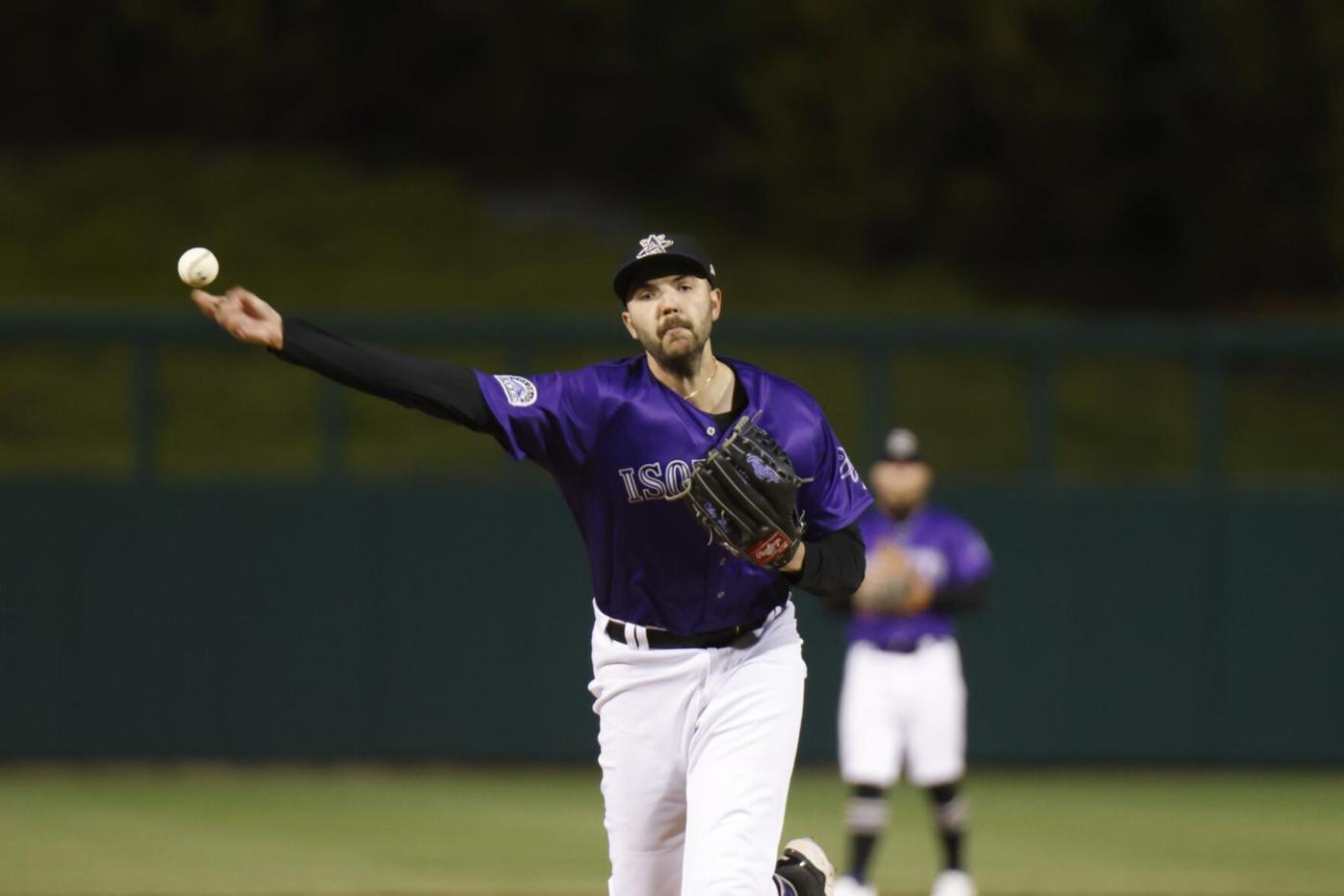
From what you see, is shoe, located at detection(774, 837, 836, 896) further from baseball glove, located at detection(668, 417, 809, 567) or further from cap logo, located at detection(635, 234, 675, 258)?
cap logo, located at detection(635, 234, 675, 258)

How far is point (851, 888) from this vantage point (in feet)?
30.1

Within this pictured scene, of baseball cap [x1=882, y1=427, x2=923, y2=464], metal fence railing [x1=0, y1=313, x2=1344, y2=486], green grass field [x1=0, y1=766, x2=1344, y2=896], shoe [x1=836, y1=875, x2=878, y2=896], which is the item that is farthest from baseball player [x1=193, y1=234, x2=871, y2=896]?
metal fence railing [x1=0, y1=313, x2=1344, y2=486]

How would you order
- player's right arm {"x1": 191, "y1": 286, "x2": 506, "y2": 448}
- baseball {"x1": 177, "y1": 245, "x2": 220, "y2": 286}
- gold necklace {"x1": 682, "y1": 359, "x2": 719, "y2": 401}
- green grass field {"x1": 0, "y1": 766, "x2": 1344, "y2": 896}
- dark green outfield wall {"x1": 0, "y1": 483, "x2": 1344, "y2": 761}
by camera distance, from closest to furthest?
baseball {"x1": 177, "y1": 245, "x2": 220, "y2": 286} < player's right arm {"x1": 191, "y1": 286, "x2": 506, "y2": 448} < gold necklace {"x1": 682, "y1": 359, "x2": 719, "y2": 401} < green grass field {"x1": 0, "y1": 766, "x2": 1344, "y2": 896} < dark green outfield wall {"x1": 0, "y1": 483, "x2": 1344, "y2": 761}

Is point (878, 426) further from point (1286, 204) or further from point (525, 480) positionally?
point (1286, 204)

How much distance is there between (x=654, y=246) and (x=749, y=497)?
2.63 feet

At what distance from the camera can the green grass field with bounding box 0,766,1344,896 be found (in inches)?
394

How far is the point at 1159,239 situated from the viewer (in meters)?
26.9

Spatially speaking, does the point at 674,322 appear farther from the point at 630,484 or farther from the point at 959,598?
the point at 959,598

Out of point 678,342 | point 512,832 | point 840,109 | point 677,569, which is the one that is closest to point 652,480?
point 677,569

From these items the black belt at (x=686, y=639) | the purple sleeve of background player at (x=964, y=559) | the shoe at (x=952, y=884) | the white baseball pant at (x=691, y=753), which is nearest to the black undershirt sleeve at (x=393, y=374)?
the black belt at (x=686, y=639)

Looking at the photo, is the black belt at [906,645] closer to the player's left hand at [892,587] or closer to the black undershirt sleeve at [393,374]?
the player's left hand at [892,587]

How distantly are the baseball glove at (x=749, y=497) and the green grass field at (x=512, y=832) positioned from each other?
180 inches

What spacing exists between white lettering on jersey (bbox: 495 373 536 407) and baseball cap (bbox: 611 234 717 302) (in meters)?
0.39

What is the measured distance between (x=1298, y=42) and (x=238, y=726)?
16.2m
